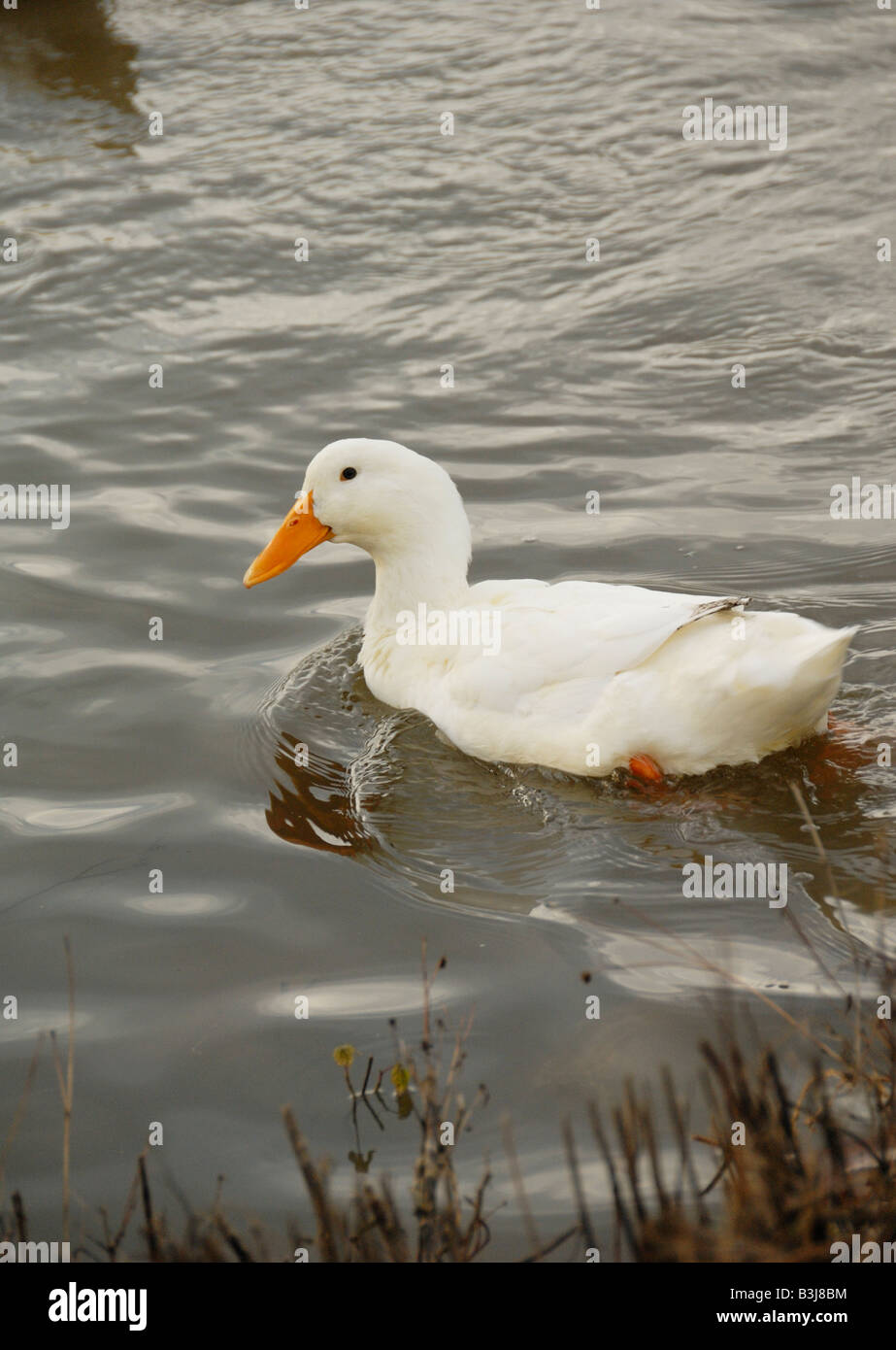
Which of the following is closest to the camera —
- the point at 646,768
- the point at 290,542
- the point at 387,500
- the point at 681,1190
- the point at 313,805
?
the point at 681,1190

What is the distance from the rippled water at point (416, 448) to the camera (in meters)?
4.13

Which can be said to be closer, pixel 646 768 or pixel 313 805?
pixel 646 768

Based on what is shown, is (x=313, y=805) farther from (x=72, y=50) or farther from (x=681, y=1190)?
(x=72, y=50)

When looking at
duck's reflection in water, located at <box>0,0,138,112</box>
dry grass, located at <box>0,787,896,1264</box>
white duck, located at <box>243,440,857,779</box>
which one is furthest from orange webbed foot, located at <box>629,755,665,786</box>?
duck's reflection in water, located at <box>0,0,138,112</box>

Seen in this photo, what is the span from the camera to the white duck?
15.9 ft

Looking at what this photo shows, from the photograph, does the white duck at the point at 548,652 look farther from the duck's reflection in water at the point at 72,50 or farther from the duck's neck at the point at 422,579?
the duck's reflection in water at the point at 72,50

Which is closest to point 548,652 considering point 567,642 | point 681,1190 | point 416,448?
point 567,642

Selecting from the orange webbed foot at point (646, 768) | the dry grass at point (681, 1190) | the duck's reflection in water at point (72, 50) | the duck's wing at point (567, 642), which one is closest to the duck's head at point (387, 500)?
the duck's wing at point (567, 642)

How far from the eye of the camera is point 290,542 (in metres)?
6.10

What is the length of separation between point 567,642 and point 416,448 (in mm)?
3400

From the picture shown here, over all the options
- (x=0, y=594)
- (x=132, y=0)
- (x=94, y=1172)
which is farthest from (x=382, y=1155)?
(x=132, y=0)

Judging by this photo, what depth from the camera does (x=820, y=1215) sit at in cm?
239

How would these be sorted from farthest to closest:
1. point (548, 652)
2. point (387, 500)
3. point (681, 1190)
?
1. point (387, 500)
2. point (548, 652)
3. point (681, 1190)

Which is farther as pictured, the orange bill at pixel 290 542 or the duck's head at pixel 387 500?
the orange bill at pixel 290 542
